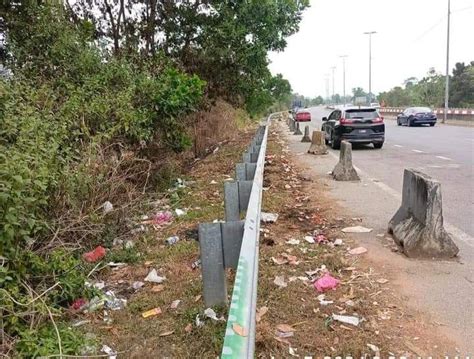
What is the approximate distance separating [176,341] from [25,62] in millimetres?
7418

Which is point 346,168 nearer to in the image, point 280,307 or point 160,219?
point 160,219

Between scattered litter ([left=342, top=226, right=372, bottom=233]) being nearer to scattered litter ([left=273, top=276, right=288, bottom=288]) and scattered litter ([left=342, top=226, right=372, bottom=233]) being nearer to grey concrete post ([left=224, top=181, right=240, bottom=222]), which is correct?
scattered litter ([left=273, top=276, right=288, bottom=288])

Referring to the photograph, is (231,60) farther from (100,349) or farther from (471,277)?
(100,349)

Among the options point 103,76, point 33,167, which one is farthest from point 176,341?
point 103,76

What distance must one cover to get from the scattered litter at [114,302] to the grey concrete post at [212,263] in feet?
3.11

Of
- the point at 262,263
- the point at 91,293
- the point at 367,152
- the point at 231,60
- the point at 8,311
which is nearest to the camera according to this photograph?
the point at 8,311

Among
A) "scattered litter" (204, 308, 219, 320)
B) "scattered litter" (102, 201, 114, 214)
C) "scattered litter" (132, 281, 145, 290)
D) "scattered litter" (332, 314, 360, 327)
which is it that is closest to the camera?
"scattered litter" (204, 308, 219, 320)

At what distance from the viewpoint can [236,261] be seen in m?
3.43

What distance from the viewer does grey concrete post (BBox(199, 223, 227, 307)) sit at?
3396 mm

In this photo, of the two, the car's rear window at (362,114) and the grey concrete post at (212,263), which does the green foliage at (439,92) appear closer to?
the car's rear window at (362,114)

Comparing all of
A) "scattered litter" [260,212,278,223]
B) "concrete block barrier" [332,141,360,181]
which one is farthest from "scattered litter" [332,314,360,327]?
"concrete block barrier" [332,141,360,181]

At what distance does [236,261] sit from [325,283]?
134cm

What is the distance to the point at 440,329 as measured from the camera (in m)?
3.56

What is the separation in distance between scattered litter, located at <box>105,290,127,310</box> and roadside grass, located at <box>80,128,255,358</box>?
0.07 metres
